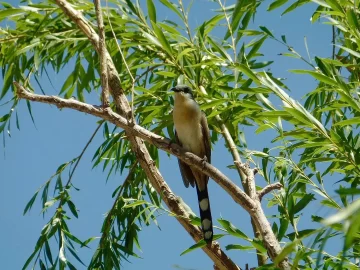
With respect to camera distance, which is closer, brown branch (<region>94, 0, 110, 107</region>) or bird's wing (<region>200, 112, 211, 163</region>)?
brown branch (<region>94, 0, 110, 107</region>)

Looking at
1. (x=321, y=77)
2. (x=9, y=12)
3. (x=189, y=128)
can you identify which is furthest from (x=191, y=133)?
(x=321, y=77)

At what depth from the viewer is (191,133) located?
11.3ft

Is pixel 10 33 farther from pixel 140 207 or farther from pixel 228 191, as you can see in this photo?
pixel 228 191

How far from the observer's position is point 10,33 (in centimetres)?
339

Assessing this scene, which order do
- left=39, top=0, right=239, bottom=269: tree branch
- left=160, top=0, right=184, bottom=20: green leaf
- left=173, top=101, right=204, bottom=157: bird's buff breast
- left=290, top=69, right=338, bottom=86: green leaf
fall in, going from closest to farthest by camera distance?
left=290, top=69, right=338, bottom=86: green leaf → left=39, top=0, right=239, bottom=269: tree branch → left=160, top=0, right=184, bottom=20: green leaf → left=173, top=101, right=204, bottom=157: bird's buff breast

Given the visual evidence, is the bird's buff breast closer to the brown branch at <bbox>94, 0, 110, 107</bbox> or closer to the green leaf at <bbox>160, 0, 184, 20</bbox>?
the green leaf at <bbox>160, 0, 184, 20</bbox>

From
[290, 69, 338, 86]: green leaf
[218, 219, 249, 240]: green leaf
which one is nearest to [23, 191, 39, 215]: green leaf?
[218, 219, 249, 240]: green leaf

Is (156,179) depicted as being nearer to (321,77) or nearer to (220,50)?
(220,50)

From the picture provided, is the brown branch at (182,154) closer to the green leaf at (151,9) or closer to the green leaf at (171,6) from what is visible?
the green leaf at (151,9)

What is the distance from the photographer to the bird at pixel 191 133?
3299mm

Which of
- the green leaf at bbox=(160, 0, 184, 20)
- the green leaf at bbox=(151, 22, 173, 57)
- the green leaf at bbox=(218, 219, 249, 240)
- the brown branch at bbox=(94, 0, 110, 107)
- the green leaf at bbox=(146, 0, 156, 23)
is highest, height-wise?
the green leaf at bbox=(160, 0, 184, 20)

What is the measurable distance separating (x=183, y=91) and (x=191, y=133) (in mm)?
309

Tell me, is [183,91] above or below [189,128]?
above

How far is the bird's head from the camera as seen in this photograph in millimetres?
3127
